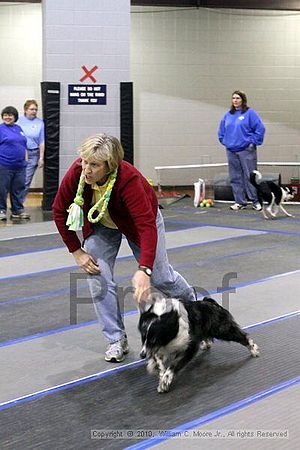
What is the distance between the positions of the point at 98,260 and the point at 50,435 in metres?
1.12

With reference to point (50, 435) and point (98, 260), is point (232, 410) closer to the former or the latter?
point (50, 435)

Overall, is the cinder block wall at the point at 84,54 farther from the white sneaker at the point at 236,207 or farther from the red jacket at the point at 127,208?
the red jacket at the point at 127,208

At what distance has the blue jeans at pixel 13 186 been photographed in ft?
31.2

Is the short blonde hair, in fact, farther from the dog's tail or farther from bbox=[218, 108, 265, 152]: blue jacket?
bbox=[218, 108, 265, 152]: blue jacket

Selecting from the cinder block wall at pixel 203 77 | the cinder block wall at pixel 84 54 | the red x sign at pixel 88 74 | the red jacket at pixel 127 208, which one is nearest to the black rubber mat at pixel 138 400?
the red jacket at pixel 127 208

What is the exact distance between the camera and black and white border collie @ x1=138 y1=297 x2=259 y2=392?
129 inches

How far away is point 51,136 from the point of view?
35.4ft

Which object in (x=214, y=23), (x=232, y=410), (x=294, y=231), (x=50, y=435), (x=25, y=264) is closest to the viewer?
(x=50, y=435)

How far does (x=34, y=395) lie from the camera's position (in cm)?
340

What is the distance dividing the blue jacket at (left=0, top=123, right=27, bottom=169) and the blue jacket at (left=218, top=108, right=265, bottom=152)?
3.11 metres

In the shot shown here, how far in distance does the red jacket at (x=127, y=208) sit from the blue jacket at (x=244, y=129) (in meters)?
6.81

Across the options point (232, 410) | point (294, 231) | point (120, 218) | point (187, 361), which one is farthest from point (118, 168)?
point (294, 231)

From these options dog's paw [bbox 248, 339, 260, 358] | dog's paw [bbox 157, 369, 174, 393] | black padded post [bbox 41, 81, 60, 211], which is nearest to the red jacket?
dog's paw [bbox 157, 369, 174, 393]

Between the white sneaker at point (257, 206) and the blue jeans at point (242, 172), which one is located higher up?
the blue jeans at point (242, 172)
